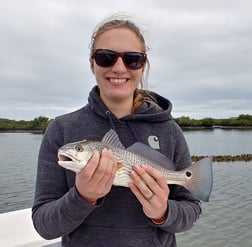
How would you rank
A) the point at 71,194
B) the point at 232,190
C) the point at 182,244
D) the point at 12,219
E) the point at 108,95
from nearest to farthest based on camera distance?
the point at 71,194
the point at 108,95
the point at 12,219
the point at 182,244
the point at 232,190

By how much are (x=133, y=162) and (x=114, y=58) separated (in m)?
0.65

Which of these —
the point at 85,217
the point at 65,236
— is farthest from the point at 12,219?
the point at 85,217

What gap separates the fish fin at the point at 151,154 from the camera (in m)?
2.21

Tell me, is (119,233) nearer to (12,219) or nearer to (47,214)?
(47,214)

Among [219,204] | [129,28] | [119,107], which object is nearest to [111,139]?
[119,107]

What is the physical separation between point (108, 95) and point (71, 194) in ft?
2.24

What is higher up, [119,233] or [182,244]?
[119,233]

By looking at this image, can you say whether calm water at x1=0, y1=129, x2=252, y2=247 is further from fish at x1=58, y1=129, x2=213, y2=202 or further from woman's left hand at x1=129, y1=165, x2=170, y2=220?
woman's left hand at x1=129, y1=165, x2=170, y2=220

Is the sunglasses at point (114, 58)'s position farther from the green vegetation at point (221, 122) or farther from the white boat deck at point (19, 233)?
the green vegetation at point (221, 122)

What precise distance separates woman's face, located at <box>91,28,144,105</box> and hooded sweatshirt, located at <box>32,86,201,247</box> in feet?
0.42

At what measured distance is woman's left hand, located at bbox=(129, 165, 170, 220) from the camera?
208 cm

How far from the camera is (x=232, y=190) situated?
19.9m

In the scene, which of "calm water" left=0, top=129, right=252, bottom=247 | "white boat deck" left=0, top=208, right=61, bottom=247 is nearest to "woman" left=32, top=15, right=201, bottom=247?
"white boat deck" left=0, top=208, right=61, bottom=247

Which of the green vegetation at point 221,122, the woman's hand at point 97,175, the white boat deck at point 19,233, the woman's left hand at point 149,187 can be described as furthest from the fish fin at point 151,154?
the green vegetation at point 221,122
